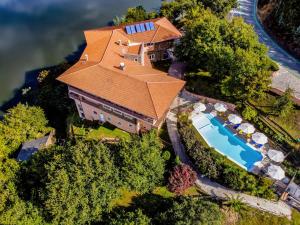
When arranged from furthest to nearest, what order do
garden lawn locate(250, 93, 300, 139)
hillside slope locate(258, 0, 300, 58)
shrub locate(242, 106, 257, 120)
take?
hillside slope locate(258, 0, 300, 58) → shrub locate(242, 106, 257, 120) → garden lawn locate(250, 93, 300, 139)

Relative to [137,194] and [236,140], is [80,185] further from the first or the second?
[236,140]

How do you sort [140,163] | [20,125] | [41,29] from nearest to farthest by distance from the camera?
[140,163] → [20,125] → [41,29]

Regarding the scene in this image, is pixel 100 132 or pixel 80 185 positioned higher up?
pixel 80 185

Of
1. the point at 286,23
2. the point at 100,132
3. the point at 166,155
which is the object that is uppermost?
the point at 286,23

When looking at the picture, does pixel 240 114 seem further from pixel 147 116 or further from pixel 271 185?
pixel 147 116

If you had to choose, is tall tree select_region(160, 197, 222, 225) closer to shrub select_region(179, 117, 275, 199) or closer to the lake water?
shrub select_region(179, 117, 275, 199)

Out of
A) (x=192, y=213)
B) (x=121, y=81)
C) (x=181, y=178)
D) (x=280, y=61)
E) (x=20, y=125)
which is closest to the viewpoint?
(x=192, y=213)

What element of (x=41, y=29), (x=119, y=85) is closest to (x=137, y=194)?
(x=119, y=85)

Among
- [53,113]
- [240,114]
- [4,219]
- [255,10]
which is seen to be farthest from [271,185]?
[255,10]

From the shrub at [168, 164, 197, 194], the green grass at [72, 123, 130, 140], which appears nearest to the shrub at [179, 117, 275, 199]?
the shrub at [168, 164, 197, 194]
